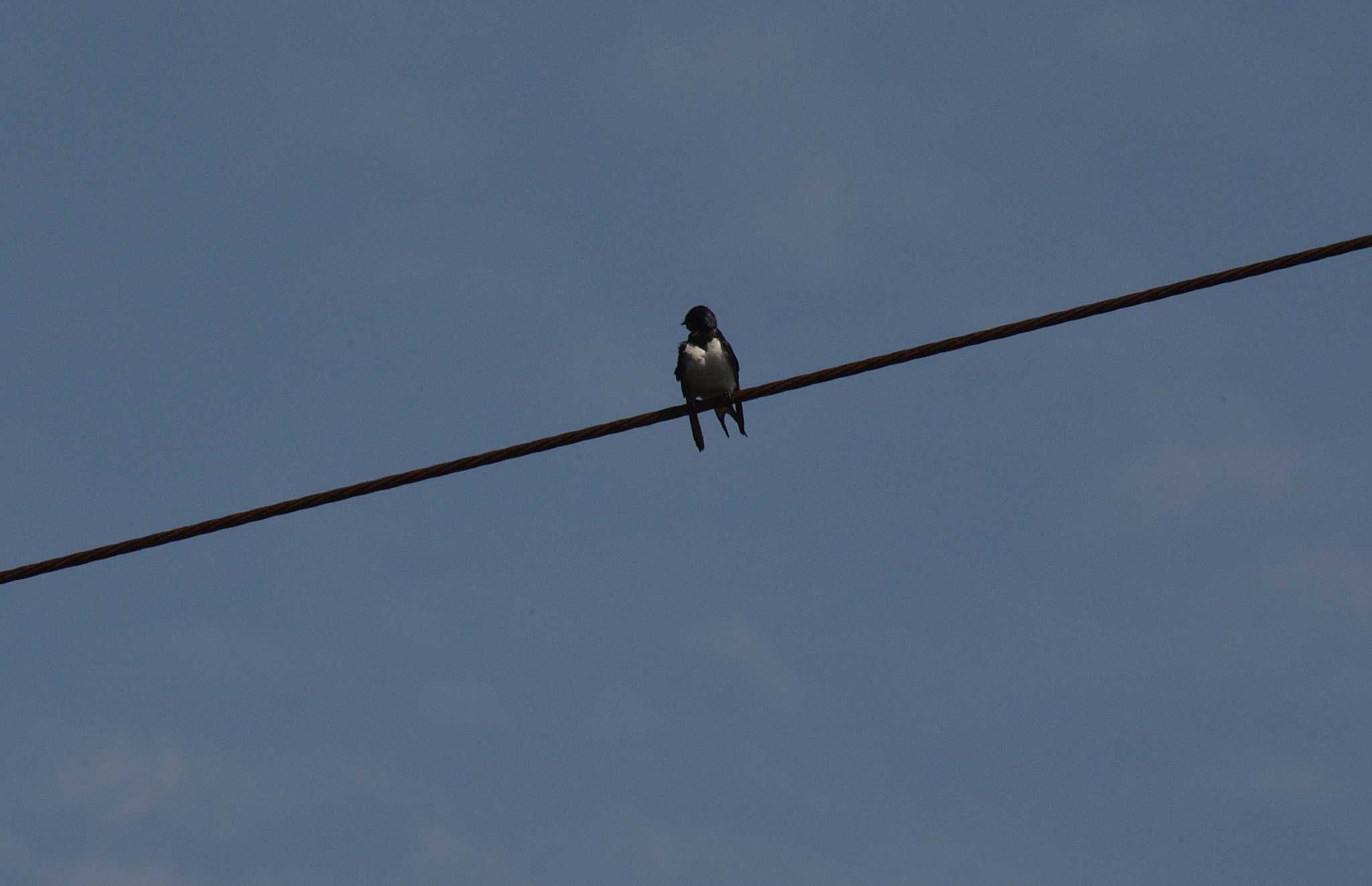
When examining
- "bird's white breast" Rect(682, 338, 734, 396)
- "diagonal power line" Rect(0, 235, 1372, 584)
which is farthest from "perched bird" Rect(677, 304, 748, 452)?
"diagonal power line" Rect(0, 235, 1372, 584)

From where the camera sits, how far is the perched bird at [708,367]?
1394cm

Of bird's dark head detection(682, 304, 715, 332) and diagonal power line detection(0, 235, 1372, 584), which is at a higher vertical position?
bird's dark head detection(682, 304, 715, 332)

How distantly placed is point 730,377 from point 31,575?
765cm

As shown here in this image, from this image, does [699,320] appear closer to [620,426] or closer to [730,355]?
[730,355]

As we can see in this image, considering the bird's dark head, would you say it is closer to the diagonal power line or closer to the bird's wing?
the bird's wing

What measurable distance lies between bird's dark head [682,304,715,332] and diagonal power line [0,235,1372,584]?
21.1ft

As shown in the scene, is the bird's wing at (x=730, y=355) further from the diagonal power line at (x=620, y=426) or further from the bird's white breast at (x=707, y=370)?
the diagonal power line at (x=620, y=426)

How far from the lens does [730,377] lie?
555 inches

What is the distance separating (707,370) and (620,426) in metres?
6.14

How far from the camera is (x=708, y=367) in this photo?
1392 cm

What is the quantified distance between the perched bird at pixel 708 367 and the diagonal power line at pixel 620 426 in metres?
6.01

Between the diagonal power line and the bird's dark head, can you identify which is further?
the bird's dark head

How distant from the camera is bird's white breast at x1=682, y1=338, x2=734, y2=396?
13.9 metres

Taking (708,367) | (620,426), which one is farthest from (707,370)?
(620,426)
